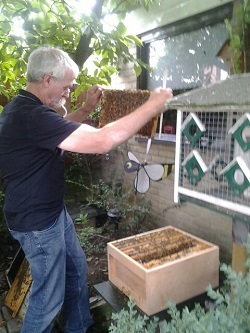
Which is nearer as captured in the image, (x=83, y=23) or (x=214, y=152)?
(x=214, y=152)

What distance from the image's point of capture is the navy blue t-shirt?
170 centimetres

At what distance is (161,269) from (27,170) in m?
1.03

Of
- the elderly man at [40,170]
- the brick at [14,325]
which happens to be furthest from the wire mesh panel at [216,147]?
the brick at [14,325]

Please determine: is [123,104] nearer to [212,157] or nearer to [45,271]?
[212,157]

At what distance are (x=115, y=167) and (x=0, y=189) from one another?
5.25 ft

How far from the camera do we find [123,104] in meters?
1.97

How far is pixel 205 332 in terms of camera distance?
0.91 metres

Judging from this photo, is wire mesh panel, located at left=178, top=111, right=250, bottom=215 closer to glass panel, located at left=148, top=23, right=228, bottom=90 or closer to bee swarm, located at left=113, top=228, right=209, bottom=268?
bee swarm, located at left=113, top=228, right=209, bottom=268

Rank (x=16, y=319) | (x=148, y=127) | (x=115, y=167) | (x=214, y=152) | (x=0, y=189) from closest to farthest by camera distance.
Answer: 1. (x=214, y=152)
2. (x=148, y=127)
3. (x=16, y=319)
4. (x=0, y=189)
5. (x=115, y=167)

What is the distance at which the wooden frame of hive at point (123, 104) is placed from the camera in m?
1.87

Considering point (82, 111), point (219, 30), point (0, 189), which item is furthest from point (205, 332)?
point (0, 189)

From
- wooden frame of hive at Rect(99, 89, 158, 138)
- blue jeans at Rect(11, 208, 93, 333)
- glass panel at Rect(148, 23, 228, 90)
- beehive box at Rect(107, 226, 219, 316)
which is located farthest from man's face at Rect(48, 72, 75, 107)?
glass panel at Rect(148, 23, 228, 90)

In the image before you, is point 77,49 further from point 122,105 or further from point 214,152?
point 214,152

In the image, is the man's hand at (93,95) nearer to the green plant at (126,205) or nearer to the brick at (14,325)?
the green plant at (126,205)
